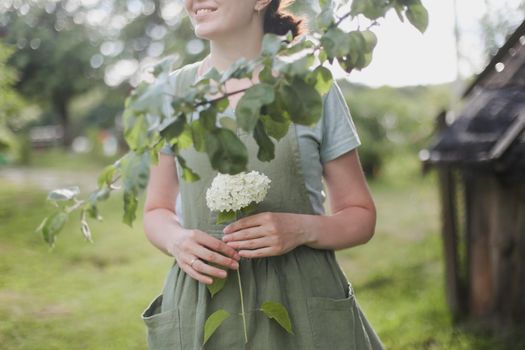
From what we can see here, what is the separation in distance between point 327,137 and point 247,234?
1.11ft

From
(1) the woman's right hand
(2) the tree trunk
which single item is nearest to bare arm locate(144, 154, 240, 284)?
(1) the woman's right hand

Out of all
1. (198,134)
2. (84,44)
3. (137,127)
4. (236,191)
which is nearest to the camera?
(137,127)

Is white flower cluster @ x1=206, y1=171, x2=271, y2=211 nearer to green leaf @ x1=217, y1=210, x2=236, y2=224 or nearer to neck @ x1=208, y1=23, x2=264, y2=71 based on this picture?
green leaf @ x1=217, y1=210, x2=236, y2=224

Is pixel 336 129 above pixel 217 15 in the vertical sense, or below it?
below

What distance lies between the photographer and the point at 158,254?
19.7 ft

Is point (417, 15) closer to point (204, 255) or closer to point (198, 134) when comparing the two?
point (198, 134)

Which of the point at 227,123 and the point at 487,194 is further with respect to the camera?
the point at 487,194

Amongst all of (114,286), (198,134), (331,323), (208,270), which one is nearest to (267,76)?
(198,134)

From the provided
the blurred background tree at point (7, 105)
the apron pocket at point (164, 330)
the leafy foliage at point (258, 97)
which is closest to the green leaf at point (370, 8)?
the leafy foliage at point (258, 97)

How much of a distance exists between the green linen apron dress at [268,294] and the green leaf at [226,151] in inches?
15.6

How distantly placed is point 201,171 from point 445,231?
138 inches

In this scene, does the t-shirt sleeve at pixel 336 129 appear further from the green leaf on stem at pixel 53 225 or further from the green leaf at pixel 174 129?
the green leaf on stem at pixel 53 225

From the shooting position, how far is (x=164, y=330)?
1.59 meters

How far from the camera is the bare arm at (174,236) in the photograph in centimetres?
144
